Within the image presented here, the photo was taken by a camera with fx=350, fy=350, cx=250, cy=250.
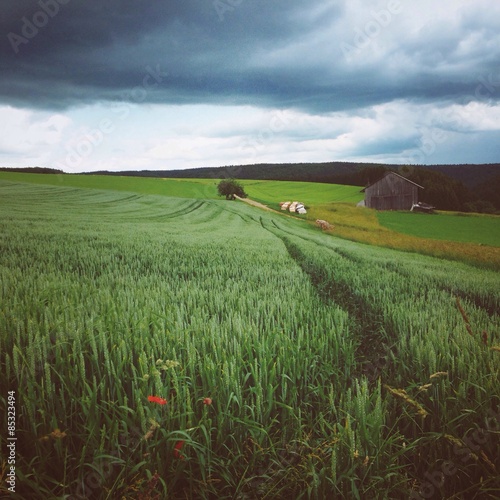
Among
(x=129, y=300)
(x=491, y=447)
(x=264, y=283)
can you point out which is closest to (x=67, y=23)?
(x=129, y=300)

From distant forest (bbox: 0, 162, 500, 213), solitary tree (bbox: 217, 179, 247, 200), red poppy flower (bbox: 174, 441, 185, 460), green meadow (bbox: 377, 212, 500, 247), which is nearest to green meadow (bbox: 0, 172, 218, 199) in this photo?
solitary tree (bbox: 217, 179, 247, 200)

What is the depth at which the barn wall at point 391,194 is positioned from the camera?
5027mm

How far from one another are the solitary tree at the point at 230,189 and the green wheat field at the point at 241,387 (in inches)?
184

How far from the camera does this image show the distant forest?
13.6 ft


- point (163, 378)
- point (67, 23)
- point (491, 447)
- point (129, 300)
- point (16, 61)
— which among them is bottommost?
point (491, 447)

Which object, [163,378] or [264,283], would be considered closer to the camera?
[163,378]

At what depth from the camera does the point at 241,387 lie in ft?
4.99

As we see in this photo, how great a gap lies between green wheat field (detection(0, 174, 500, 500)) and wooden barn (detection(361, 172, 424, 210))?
77.1 inches

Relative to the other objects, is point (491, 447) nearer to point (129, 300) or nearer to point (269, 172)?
point (129, 300)

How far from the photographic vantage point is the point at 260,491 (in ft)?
4.18

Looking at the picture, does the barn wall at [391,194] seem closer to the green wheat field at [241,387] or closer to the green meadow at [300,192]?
the green meadow at [300,192]

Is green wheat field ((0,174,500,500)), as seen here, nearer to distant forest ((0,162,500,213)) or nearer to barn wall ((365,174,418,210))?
distant forest ((0,162,500,213))

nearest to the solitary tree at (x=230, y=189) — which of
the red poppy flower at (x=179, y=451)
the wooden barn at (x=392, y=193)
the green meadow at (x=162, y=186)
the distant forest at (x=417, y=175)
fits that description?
the green meadow at (x=162, y=186)

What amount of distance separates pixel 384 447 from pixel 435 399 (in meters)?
0.38
